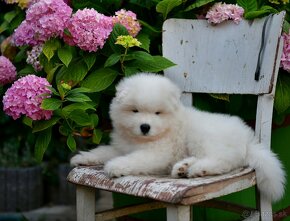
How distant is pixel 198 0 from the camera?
2.33 metres

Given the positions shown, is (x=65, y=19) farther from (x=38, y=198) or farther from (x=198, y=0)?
(x=38, y=198)

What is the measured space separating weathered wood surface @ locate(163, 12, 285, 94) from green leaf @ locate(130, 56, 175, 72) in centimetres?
14

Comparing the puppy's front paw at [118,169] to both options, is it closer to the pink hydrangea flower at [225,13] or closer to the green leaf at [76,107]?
the green leaf at [76,107]

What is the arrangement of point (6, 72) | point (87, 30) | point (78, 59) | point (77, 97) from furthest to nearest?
point (6, 72)
point (78, 59)
point (87, 30)
point (77, 97)

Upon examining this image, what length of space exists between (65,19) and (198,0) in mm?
542

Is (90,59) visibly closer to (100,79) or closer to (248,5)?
(100,79)

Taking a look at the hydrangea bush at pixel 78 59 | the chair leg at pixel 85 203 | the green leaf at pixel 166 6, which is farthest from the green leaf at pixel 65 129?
the green leaf at pixel 166 6

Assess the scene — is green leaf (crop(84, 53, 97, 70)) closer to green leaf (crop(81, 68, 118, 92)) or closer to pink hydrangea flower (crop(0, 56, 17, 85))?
green leaf (crop(81, 68, 118, 92))

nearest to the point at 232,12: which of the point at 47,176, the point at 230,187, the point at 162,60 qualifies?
the point at 162,60

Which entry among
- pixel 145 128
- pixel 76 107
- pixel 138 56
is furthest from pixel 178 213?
pixel 138 56

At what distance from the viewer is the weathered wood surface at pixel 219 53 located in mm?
2145

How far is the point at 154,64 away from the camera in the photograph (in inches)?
85.0

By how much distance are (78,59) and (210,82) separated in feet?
1.68

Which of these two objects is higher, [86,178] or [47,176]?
[86,178]
